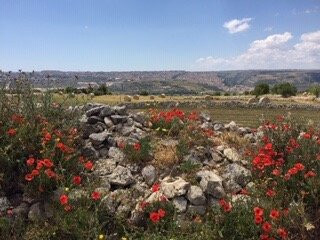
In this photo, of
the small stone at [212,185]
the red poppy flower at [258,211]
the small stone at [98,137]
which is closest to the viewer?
the red poppy flower at [258,211]

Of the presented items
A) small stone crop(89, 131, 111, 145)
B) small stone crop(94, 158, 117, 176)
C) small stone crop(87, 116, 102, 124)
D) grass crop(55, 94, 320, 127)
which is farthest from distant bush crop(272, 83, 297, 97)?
small stone crop(94, 158, 117, 176)

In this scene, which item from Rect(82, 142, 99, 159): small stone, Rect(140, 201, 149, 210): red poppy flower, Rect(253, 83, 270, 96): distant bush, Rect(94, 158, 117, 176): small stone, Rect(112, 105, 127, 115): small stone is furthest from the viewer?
Rect(253, 83, 270, 96): distant bush

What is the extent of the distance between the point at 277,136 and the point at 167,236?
3.18 metres

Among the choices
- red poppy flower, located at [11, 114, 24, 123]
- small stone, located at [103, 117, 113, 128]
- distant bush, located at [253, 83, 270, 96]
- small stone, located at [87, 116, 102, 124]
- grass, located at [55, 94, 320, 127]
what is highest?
red poppy flower, located at [11, 114, 24, 123]

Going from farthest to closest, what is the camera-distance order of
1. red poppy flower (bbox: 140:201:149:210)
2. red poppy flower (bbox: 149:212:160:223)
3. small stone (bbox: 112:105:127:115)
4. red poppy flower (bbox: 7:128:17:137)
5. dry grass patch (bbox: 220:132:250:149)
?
small stone (bbox: 112:105:127:115) → dry grass patch (bbox: 220:132:250:149) → red poppy flower (bbox: 7:128:17:137) → red poppy flower (bbox: 140:201:149:210) → red poppy flower (bbox: 149:212:160:223)

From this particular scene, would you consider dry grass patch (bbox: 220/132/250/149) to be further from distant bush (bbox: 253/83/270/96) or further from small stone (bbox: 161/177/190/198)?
distant bush (bbox: 253/83/270/96)

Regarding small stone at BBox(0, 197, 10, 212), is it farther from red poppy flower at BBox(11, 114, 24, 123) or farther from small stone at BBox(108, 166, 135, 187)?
small stone at BBox(108, 166, 135, 187)

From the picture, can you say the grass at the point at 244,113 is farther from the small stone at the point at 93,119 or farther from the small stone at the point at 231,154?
the small stone at the point at 231,154

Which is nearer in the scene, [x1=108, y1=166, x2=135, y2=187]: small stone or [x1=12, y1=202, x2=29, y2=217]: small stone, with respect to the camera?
[x1=12, y1=202, x2=29, y2=217]: small stone

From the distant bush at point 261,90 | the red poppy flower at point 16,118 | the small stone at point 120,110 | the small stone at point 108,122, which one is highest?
the red poppy flower at point 16,118

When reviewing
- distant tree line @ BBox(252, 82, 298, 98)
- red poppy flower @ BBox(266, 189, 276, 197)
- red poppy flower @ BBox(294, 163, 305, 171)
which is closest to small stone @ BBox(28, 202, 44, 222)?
red poppy flower @ BBox(266, 189, 276, 197)

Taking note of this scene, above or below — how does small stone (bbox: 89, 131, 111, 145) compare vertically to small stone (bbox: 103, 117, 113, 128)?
below

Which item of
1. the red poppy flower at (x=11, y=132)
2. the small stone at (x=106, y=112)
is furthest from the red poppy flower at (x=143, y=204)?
the small stone at (x=106, y=112)

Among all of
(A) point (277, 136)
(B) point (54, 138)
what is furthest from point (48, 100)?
(A) point (277, 136)
